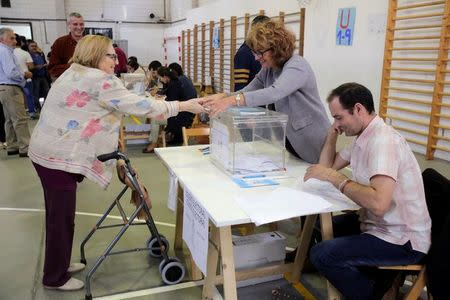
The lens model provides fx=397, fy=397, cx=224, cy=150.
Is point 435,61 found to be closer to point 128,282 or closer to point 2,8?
point 128,282

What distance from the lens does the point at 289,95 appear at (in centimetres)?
208

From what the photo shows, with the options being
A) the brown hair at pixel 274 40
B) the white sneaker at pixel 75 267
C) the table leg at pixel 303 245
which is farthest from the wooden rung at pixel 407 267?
the white sneaker at pixel 75 267

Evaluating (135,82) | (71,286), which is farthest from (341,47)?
(71,286)

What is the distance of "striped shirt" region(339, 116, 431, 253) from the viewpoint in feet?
4.91

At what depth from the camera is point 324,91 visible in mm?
5746

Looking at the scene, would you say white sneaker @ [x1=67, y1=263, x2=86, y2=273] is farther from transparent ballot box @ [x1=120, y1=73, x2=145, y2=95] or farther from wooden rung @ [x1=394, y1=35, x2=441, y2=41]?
wooden rung @ [x1=394, y1=35, x2=441, y2=41]

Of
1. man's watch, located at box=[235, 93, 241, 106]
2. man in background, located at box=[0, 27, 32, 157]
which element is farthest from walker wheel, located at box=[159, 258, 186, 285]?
man in background, located at box=[0, 27, 32, 157]

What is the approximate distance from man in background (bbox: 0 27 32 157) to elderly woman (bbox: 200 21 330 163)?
3.65 meters

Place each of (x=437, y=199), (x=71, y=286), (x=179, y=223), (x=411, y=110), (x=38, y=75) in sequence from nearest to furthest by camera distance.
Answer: (x=437, y=199), (x=71, y=286), (x=179, y=223), (x=411, y=110), (x=38, y=75)

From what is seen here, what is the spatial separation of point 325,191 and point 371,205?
0.97ft

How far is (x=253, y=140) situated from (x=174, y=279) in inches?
35.9

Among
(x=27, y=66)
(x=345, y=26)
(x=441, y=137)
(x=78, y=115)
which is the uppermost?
(x=345, y=26)

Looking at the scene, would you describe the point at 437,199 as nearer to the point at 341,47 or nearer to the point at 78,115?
the point at 78,115

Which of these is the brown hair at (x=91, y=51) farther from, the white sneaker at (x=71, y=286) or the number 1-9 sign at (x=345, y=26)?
the number 1-9 sign at (x=345, y=26)
